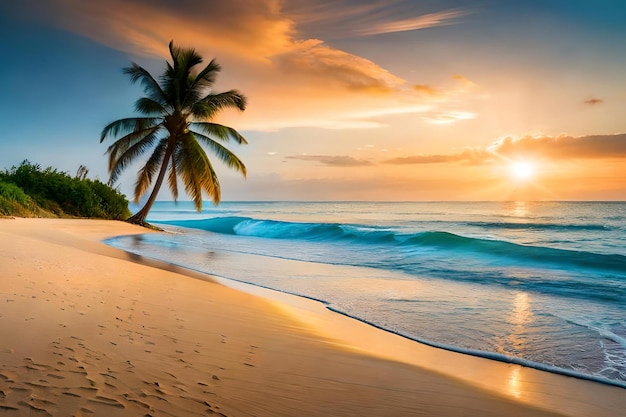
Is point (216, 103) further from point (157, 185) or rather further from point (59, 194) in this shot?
point (59, 194)

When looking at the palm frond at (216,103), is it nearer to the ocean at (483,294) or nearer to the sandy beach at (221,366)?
the ocean at (483,294)

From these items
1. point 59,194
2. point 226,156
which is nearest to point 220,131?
point 226,156

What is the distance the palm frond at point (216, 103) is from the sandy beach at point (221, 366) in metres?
17.3

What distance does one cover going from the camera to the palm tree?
21.9 metres

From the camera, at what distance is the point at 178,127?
22.2 metres

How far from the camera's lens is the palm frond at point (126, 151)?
21906 millimetres

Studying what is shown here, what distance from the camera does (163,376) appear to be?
2861mm

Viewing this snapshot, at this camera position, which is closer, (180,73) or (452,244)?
(452,244)

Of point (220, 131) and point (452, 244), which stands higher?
point (220, 131)

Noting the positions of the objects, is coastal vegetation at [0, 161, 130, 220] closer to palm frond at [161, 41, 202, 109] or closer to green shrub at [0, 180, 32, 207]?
green shrub at [0, 180, 32, 207]

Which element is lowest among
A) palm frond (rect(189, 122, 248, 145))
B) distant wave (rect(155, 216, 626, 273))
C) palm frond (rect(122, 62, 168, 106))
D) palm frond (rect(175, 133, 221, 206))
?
distant wave (rect(155, 216, 626, 273))

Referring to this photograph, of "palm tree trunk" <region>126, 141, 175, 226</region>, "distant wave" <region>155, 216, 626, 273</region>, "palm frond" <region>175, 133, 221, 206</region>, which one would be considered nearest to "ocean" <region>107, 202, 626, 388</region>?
"distant wave" <region>155, 216, 626, 273</region>

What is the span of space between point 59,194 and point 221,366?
22684 mm

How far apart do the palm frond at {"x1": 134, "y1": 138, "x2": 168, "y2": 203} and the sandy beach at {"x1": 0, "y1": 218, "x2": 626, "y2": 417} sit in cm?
1745
